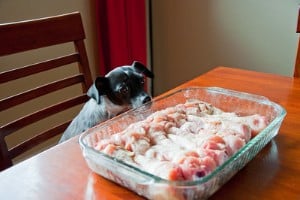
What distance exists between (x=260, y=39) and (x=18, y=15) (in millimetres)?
1457

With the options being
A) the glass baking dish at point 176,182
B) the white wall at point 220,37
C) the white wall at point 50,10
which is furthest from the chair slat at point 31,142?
the white wall at point 220,37

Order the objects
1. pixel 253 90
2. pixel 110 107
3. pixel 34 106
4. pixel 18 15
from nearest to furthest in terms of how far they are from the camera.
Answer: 1. pixel 253 90
2. pixel 110 107
3. pixel 18 15
4. pixel 34 106

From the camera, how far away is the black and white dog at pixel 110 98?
4.19 feet

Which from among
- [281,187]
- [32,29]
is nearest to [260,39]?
[32,29]

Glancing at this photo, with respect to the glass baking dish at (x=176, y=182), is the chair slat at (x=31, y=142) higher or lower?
lower

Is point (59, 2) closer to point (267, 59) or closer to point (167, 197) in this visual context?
point (267, 59)

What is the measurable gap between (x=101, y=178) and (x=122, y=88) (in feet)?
2.00

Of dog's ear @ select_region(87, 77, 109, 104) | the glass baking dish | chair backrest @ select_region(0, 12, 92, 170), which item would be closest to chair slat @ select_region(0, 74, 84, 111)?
chair backrest @ select_region(0, 12, 92, 170)

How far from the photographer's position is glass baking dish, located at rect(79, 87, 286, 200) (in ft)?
1.93

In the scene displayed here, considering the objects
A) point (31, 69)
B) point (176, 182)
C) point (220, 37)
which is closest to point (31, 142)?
point (31, 69)

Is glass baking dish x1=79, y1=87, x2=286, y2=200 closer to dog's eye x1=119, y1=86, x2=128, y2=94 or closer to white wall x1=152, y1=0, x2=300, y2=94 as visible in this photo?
dog's eye x1=119, y1=86, x2=128, y2=94

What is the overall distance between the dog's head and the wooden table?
1.35ft

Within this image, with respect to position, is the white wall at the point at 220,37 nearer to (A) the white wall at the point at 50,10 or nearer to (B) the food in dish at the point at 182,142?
(A) the white wall at the point at 50,10

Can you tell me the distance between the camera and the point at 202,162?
63 cm
